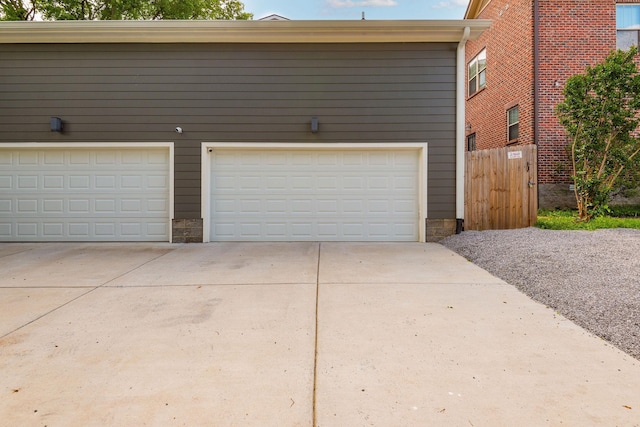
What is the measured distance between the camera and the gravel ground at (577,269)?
9.13 ft

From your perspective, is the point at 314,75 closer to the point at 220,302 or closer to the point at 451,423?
the point at 220,302

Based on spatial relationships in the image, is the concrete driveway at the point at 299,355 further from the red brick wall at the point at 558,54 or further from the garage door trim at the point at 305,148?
the red brick wall at the point at 558,54

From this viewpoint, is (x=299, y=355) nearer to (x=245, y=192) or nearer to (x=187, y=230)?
(x=245, y=192)

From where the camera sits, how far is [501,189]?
688 centimetres

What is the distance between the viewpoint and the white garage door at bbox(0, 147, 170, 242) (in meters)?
6.87

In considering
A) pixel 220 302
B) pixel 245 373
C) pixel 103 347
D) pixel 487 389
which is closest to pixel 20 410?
pixel 103 347

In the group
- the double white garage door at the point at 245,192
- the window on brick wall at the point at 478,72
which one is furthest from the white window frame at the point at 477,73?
the double white garage door at the point at 245,192

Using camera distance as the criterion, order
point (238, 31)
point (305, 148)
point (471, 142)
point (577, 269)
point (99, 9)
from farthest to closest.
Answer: point (99, 9) < point (471, 142) < point (305, 148) < point (238, 31) < point (577, 269)

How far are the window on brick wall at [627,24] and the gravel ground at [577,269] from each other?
6.58 m

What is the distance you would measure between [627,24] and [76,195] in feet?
45.4

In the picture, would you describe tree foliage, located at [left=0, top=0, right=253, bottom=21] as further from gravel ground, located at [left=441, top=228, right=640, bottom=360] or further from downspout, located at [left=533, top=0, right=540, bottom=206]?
gravel ground, located at [left=441, top=228, right=640, bottom=360]

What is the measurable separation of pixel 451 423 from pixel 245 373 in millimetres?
1134

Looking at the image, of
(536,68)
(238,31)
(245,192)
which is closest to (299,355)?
(245,192)

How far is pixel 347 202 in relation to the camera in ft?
22.9
